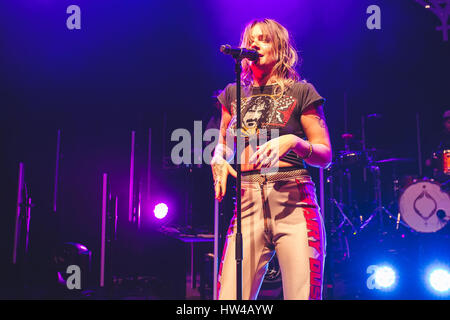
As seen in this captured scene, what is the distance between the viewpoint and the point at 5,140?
4.36m

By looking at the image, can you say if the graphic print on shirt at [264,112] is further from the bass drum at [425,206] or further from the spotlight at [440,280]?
the bass drum at [425,206]

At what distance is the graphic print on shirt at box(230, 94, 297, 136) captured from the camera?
1695mm

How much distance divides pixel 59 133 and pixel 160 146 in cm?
128

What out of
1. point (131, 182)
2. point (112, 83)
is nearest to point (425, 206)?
point (131, 182)

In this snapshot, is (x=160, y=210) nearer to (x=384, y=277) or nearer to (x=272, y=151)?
(x=384, y=277)

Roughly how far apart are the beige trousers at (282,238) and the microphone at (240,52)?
539mm

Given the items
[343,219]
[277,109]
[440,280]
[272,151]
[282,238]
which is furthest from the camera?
[343,219]

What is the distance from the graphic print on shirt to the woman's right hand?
0.57ft

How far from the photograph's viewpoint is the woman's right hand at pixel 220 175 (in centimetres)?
164

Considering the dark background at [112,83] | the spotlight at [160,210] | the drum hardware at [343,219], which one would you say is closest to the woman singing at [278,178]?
the dark background at [112,83]

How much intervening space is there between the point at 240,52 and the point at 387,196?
7.16 meters

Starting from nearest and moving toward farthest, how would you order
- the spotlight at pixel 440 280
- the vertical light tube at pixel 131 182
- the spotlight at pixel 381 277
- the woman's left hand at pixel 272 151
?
the woman's left hand at pixel 272 151 → the spotlight at pixel 440 280 → the spotlight at pixel 381 277 → the vertical light tube at pixel 131 182

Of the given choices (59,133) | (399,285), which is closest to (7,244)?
(59,133)

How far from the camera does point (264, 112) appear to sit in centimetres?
175
